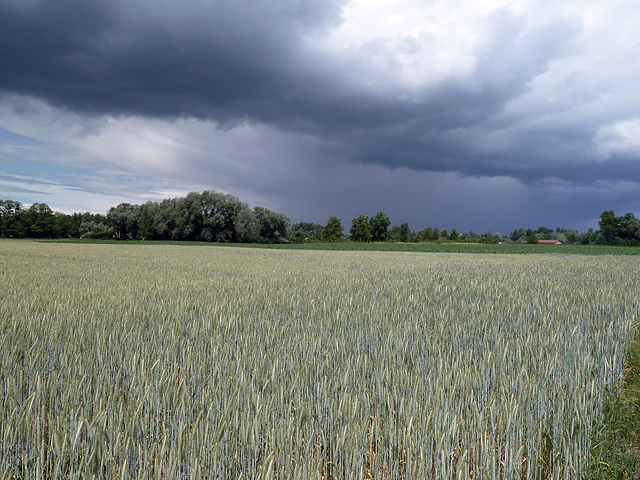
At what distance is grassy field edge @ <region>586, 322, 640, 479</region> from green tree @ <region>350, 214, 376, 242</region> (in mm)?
103621

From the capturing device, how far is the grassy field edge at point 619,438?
2.42 metres

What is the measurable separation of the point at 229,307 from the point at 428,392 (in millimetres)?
4112

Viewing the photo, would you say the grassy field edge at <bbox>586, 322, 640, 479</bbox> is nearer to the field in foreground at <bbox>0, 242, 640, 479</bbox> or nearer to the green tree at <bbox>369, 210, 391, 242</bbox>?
the field in foreground at <bbox>0, 242, 640, 479</bbox>

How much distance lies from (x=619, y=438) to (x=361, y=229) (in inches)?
4259

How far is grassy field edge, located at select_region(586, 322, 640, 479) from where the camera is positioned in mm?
2422

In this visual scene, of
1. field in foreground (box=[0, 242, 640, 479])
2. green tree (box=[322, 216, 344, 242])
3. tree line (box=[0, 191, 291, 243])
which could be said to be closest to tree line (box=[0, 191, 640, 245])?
tree line (box=[0, 191, 291, 243])

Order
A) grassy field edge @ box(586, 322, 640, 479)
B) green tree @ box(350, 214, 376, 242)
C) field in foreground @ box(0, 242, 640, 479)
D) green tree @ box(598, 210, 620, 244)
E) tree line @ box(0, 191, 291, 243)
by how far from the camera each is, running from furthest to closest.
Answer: green tree @ box(350, 214, 376, 242)
green tree @ box(598, 210, 620, 244)
tree line @ box(0, 191, 291, 243)
grassy field edge @ box(586, 322, 640, 479)
field in foreground @ box(0, 242, 640, 479)

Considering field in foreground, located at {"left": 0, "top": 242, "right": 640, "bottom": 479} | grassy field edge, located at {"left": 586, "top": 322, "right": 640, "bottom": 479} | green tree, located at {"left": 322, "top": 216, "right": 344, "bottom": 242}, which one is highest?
green tree, located at {"left": 322, "top": 216, "right": 344, "bottom": 242}

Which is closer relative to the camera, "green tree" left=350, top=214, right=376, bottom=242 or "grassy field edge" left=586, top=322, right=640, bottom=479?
"grassy field edge" left=586, top=322, right=640, bottom=479

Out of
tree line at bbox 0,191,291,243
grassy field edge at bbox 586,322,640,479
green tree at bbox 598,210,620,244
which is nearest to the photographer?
grassy field edge at bbox 586,322,640,479

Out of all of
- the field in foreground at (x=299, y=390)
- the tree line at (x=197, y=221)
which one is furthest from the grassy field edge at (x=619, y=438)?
the tree line at (x=197, y=221)

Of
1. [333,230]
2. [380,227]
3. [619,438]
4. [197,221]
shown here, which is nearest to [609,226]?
[380,227]

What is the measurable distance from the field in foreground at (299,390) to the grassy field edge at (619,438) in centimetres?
13

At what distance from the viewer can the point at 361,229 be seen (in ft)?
363
